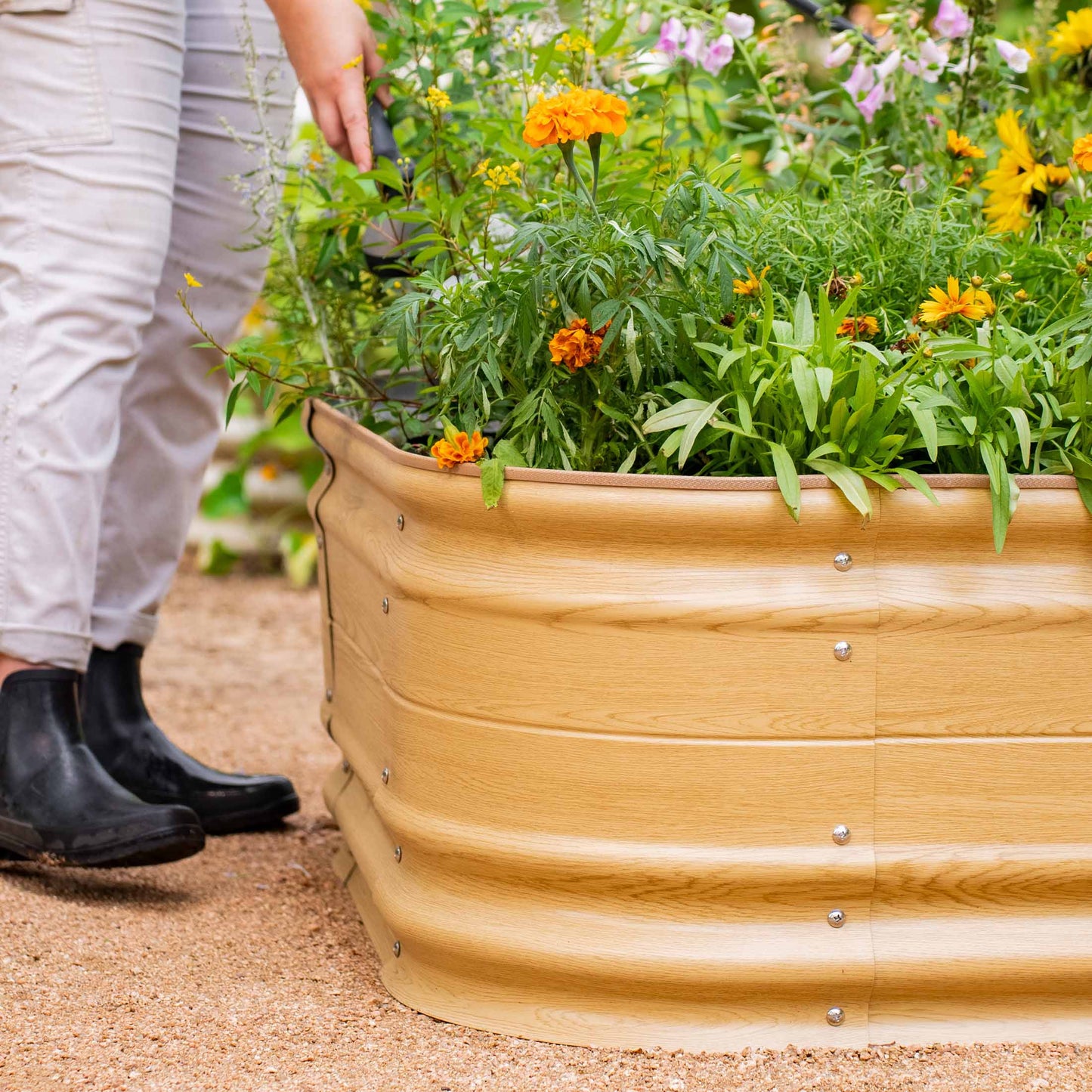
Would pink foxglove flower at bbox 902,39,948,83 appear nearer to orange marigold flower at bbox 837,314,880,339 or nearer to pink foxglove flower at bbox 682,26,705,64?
pink foxglove flower at bbox 682,26,705,64

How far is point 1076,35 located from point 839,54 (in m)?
0.30

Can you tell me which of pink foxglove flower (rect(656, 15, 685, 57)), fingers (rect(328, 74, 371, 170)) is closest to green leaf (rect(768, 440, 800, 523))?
fingers (rect(328, 74, 371, 170))

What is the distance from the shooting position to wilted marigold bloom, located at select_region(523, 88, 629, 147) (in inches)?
46.9

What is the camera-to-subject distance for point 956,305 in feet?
3.98

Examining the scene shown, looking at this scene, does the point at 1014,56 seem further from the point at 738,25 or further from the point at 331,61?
Answer: the point at 331,61

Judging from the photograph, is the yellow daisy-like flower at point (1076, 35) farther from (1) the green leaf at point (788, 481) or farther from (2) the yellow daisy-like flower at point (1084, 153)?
(1) the green leaf at point (788, 481)

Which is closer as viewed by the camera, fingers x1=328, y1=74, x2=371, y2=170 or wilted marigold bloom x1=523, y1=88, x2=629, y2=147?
wilted marigold bloom x1=523, y1=88, x2=629, y2=147

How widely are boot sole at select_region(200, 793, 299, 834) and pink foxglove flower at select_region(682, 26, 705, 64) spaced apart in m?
1.20

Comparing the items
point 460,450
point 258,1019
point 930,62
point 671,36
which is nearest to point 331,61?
point 671,36

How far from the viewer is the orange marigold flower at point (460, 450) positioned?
Answer: 3.84 feet

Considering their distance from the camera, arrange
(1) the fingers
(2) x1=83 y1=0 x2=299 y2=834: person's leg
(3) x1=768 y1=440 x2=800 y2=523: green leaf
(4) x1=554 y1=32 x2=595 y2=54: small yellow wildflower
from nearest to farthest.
A: 1. (3) x1=768 y1=440 x2=800 y2=523: green leaf
2. (4) x1=554 y1=32 x2=595 y2=54: small yellow wildflower
3. (1) the fingers
4. (2) x1=83 y1=0 x2=299 y2=834: person's leg

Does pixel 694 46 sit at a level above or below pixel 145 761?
above

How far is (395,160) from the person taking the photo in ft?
5.40

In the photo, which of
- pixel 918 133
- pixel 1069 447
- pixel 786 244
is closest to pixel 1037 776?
pixel 1069 447
